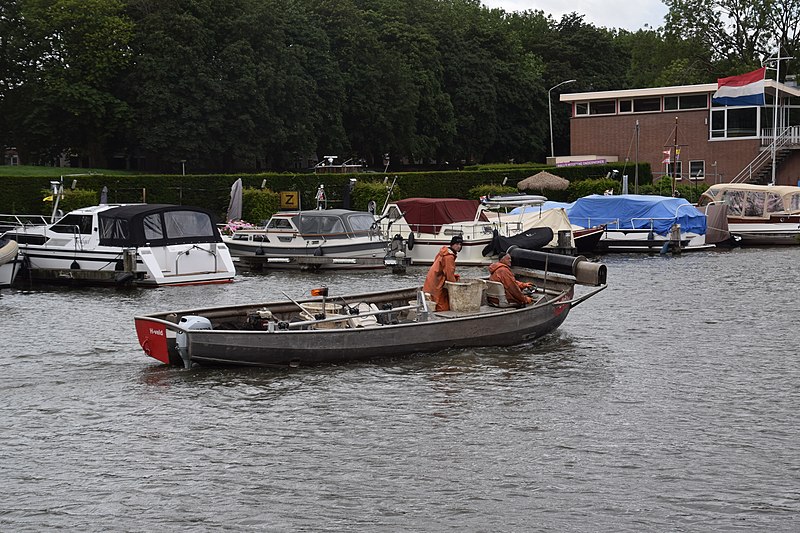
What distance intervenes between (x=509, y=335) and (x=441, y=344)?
1.74 m

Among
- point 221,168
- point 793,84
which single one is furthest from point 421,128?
point 793,84

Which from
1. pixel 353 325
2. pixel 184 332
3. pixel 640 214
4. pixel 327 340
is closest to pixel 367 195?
pixel 640 214

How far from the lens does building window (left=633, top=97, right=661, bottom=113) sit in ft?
248

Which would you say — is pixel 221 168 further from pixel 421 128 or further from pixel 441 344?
pixel 441 344

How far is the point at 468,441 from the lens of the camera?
16047mm


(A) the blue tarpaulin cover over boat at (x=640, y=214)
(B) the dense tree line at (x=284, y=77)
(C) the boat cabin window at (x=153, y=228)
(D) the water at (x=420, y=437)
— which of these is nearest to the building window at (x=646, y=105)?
(B) the dense tree line at (x=284, y=77)

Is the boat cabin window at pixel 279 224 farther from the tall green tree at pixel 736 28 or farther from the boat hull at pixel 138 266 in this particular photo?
the tall green tree at pixel 736 28

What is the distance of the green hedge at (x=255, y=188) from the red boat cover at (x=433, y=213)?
12551 mm

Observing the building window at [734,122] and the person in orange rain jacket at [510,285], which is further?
the building window at [734,122]

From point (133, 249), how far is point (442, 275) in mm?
14031

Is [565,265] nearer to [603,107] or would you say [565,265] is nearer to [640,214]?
[640,214]

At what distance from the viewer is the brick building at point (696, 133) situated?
235 ft

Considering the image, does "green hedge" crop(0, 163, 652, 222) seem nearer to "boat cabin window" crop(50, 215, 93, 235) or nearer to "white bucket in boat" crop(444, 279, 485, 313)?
"boat cabin window" crop(50, 215, 93, 235)

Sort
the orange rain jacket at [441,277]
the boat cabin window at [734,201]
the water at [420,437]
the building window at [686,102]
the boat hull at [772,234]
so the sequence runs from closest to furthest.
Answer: the water at [420,437] → the orange rain jacket at [441,277] → the boat hull at [772,234] → the boat cabin window at [734,201] → the building window at [686,102]
